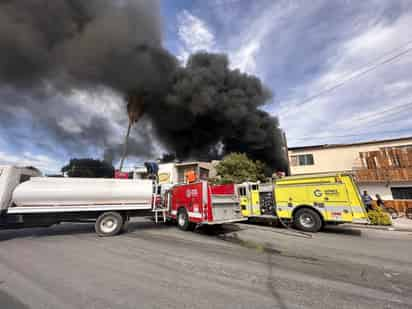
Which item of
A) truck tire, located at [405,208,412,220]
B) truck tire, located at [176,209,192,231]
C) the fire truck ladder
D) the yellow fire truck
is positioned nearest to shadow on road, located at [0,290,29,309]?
the fire truck ladder

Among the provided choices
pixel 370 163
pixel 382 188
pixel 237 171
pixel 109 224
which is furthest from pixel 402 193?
pixel 109 224

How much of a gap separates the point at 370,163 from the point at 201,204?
46.9 ft

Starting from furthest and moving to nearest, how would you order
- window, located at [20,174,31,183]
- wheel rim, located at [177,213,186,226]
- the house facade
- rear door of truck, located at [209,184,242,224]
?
the house facade, wheel rim, located at [177,213,186,226], rear door of truck, located at [209,184,242,224], window, located at [20,174,31,183]

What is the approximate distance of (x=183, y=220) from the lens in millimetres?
7910

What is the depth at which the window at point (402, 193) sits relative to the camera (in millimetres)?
12216

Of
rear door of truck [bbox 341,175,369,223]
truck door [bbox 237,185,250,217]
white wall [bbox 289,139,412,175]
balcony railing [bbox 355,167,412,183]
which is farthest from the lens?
white wall [bbox 289,139,412,175]

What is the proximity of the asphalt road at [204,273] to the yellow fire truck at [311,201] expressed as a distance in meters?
1.11

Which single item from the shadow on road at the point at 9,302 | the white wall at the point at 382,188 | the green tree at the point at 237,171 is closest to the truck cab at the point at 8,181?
the shadow on road at the point at 9,302

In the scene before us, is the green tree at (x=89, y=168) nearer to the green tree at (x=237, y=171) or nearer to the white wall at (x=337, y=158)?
the green tree at (x=237, y=171)

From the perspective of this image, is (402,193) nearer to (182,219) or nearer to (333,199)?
(333,199)

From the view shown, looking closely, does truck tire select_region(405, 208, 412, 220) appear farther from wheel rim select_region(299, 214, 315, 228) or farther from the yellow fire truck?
wheel rim select_region(299, 214, 315, 228)

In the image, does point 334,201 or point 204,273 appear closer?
point 204,273

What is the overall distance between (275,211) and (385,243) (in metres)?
3.70

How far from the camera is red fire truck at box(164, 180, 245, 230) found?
22.9ft
